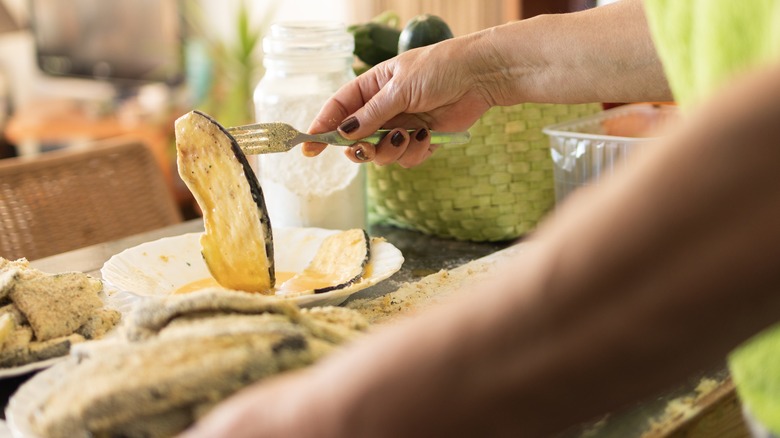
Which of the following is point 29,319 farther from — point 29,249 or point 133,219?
point 133,219

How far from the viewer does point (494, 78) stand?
1.18 meters

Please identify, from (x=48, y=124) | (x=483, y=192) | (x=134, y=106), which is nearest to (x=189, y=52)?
(x=134, y=106)

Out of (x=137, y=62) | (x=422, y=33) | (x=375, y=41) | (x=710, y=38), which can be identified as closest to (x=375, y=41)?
(x=375, y=41)

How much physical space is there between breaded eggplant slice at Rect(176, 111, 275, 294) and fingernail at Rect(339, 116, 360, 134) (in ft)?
0.68

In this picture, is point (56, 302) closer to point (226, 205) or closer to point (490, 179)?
point (226, 205)

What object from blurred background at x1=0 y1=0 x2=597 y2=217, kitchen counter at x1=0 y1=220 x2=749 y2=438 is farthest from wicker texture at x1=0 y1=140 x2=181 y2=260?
blurred background at x1=0 y1=0 x2=597 y2=217

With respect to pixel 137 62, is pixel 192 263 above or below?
below

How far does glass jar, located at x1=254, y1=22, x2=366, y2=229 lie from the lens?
1.22m

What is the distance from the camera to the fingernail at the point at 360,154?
1.14 meters

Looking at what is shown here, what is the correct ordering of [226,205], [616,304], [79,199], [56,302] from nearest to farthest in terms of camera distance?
[616,304]
[56,302]
[226,205]
[79,199]

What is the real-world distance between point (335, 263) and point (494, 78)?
0.38 m

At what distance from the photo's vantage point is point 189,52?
14.2ft

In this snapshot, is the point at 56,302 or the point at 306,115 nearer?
the point at 56,302

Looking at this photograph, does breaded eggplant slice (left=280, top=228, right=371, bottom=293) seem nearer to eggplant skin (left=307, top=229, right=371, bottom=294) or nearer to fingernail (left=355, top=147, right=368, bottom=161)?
eggplant skin (left=307, top=229, right=371, bottom=294)
